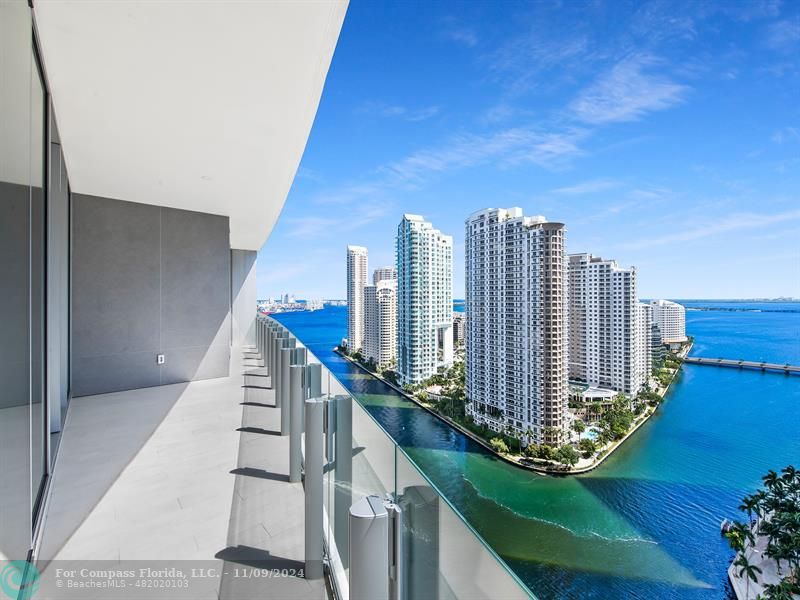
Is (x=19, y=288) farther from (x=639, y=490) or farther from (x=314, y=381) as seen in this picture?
(x=639, y=490)

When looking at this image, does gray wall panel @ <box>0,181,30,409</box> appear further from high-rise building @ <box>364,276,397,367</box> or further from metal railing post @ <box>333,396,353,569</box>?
high-rise building @ <box>364,276,397,367</box>

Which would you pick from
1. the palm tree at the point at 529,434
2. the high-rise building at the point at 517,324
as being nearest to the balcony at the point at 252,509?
the palm tree at the point at 529,434

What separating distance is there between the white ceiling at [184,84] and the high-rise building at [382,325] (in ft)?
138

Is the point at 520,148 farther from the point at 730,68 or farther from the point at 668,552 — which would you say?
the point at 668,552

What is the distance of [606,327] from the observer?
126 feet

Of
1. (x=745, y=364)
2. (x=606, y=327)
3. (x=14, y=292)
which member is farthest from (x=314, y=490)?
(x=745, y=364)

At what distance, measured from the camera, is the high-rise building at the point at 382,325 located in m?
46.8

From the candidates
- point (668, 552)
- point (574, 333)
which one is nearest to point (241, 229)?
point (668, 552)

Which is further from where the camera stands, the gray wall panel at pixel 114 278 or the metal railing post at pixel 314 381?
the gray wall panel at pixel 114 278

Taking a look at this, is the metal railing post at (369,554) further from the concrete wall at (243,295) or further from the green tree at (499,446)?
the green tree at (499,446)

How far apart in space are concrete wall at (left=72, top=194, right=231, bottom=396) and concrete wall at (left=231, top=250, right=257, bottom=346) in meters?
5.73

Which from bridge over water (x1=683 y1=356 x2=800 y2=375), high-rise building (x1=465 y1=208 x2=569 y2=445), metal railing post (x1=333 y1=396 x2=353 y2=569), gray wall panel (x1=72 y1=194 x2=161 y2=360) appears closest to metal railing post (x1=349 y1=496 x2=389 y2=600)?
metal railing post (x1=333 y1=396 x2=353 y2=569)

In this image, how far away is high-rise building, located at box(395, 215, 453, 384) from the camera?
41000mm

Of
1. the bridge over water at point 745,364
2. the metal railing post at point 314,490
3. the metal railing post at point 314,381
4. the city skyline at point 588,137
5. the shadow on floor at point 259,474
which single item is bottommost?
the bridge over water at point 745,364
